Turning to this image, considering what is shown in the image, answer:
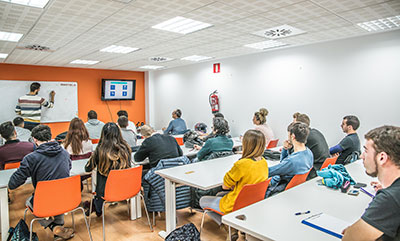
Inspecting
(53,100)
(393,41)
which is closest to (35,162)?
(393,41)

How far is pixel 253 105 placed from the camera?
258 inches

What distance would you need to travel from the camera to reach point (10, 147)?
3.65 metres

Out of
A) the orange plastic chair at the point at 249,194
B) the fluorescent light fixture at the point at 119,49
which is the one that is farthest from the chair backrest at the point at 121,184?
the fluorescent light fixture at the point at 119,49

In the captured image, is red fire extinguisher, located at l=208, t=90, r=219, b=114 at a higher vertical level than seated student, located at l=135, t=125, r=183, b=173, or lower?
higher

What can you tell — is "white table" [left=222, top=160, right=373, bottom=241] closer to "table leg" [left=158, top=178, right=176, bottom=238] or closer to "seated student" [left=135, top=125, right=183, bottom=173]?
"table leg" [left=158, top=178, right=176, bottom=238]

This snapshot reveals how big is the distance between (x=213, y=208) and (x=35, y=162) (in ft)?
5.86

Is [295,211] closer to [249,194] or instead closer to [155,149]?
[249,194]

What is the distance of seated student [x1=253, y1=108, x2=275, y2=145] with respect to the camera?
18.4ft

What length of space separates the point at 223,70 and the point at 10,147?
16.7 feet

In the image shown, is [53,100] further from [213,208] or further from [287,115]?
[213,208]

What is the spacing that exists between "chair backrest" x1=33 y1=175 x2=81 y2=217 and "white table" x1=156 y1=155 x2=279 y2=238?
2.82ft

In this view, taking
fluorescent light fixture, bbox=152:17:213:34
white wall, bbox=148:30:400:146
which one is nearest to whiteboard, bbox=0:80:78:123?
white wall, bbox=148:30:400:146

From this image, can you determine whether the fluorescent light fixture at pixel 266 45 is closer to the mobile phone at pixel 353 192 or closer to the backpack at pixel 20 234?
the mobile phone at pixel 353 192

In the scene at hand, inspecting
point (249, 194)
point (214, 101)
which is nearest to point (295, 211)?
point (249, 194)
